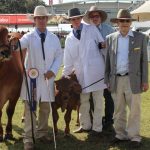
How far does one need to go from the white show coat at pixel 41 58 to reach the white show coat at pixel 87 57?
61 centimetres

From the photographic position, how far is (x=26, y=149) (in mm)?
6535

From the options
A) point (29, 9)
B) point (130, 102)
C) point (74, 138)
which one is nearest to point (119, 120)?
point (130, 102)

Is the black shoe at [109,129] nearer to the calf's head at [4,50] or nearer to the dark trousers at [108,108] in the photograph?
the dark trousers at [108,108]

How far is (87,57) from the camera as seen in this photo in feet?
23.6

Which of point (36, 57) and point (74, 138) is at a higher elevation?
point (36, 57)

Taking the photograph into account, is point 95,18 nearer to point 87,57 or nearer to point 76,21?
point 76,21

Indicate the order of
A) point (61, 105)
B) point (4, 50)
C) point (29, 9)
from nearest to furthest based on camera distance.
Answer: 1. point (4, 50)
2. point (61, 105)
3. point (29, 9)

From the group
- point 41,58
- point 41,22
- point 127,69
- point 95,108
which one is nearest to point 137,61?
point 127,69

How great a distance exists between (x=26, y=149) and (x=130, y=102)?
1.84m

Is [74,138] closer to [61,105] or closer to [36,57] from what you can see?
[61,105]

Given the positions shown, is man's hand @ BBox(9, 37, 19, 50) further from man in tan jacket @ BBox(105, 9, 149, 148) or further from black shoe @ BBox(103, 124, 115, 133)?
black shoe @ BBox(103, 124, 115, 133)

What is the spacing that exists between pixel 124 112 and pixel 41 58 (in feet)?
5.53

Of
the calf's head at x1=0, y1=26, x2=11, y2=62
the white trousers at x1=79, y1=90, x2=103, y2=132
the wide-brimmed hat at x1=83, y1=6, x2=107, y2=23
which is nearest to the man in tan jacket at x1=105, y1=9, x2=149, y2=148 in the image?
the white trousers at x1=79, y1=90, x2=103, y2=132

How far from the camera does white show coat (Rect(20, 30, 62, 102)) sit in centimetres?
658
